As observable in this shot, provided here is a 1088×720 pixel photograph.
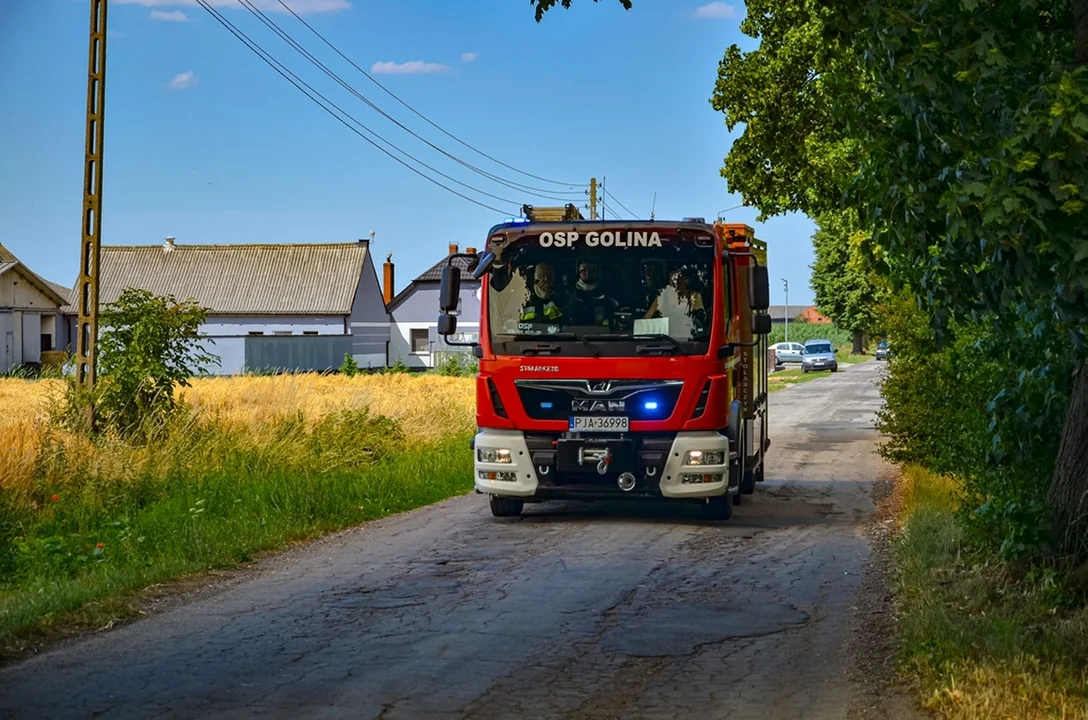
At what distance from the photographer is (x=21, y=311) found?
6022 cm

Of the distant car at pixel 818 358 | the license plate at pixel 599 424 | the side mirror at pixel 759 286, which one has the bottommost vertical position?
the license plate at pixel 599 424

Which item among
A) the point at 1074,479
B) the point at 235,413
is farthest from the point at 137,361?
the point at 1074,479

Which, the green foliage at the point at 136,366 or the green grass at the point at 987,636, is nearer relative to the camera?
the green grass at the point at 987,636

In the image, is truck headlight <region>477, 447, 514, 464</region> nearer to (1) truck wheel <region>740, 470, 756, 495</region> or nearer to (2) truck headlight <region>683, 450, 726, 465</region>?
(2) truck headlight <region>683, 450, 726, 465</region>

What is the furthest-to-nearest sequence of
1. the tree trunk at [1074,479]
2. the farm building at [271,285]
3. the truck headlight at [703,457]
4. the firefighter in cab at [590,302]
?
the farm building at [271,285]
the firefighter in cab at [590,302]
the truck headlight at [703,457]
the tree trunk at [1074,479]

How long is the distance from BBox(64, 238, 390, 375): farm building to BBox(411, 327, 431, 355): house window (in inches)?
99.1

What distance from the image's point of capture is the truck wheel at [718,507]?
45.0 feet

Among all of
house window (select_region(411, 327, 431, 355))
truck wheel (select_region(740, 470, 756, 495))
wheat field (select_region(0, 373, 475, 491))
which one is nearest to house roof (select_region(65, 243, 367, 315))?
house window (select_region(411, 327, 431, 355))

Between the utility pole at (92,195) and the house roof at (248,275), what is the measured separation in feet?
178

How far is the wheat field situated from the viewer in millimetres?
16000

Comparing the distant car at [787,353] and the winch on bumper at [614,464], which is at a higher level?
the distant car at [787,353]

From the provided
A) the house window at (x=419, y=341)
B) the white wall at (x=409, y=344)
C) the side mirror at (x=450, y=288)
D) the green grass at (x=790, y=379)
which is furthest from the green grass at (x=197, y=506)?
Result: the house window at (x=419, y=341)

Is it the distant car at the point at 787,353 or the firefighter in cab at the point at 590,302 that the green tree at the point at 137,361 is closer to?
the firefighter in cab at the point at 590,302

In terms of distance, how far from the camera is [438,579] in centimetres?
1048
